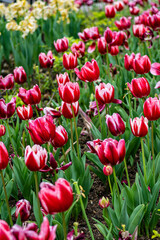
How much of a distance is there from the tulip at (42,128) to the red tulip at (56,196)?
48 centimetres

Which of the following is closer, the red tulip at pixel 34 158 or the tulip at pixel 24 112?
the red tulip at pixel 34 158

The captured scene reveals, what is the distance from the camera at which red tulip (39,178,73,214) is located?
3.35 feet

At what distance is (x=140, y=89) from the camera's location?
1782 mm

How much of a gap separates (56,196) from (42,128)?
0.53 metres

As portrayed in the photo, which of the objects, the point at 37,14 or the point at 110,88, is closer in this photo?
the point at 110,88

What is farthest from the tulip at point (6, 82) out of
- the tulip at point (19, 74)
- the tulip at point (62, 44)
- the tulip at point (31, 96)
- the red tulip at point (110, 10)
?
the red tulip at point (110, 10)

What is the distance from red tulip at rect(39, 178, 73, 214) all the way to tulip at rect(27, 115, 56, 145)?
0.48 metres

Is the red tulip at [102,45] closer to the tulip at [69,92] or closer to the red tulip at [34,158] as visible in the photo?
the tulip at [69,92]

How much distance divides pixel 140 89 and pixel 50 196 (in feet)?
3.10

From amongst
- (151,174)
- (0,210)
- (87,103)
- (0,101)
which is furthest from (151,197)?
(87,103)

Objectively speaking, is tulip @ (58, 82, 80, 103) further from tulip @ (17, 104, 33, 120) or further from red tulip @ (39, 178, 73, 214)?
red tulip @ (39, 178, 73, 214)

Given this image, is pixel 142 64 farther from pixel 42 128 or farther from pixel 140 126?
pixel 42 128

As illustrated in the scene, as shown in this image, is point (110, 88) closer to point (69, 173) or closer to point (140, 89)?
point (140, 89)

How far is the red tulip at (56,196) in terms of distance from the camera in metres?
1.02
